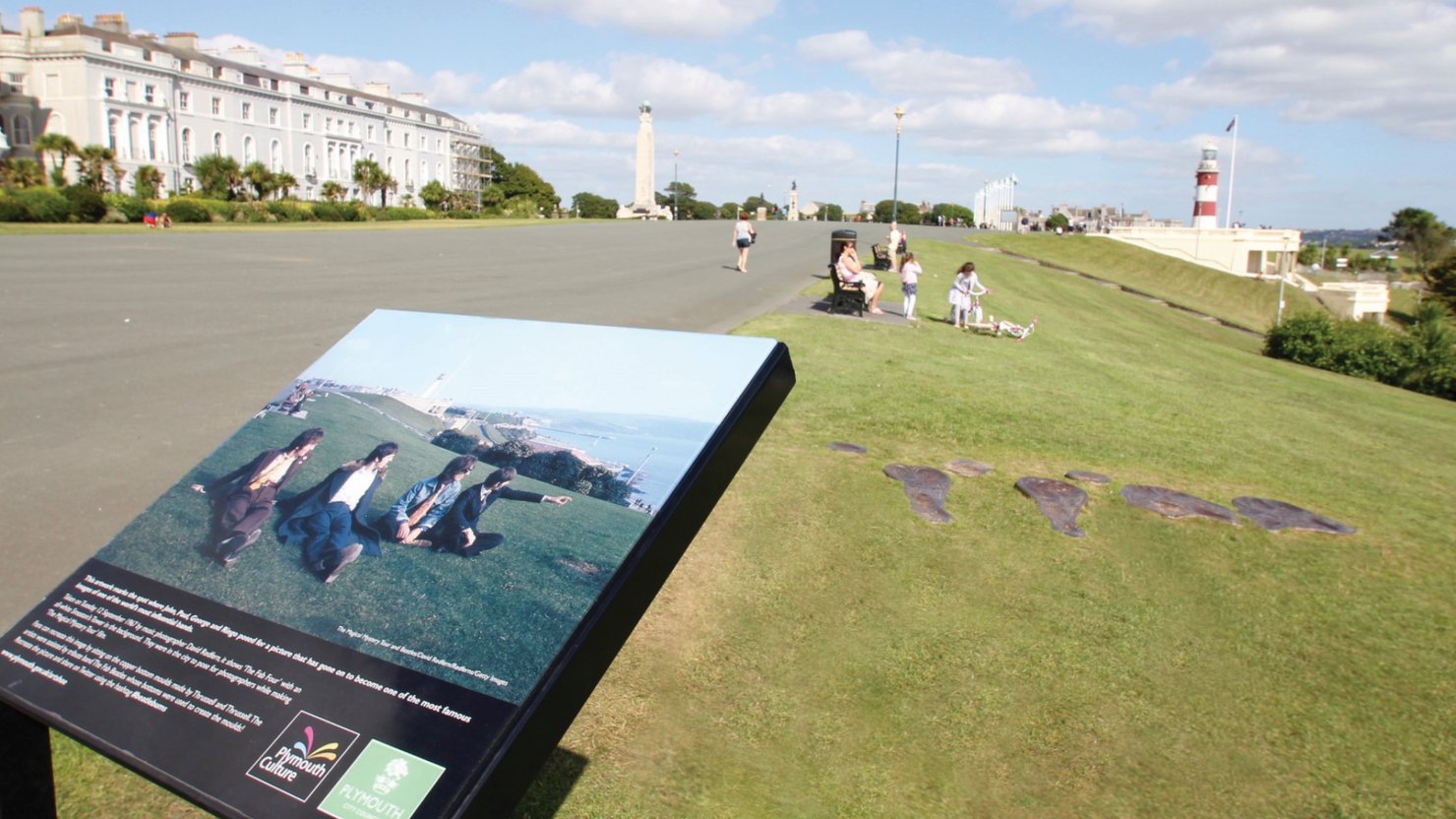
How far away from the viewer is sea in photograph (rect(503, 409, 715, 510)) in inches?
97.3

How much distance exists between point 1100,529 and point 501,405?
512cm

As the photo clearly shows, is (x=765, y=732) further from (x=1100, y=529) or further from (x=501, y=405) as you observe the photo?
(x=1100, y=529)

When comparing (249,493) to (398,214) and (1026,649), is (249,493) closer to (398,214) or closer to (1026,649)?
(1026,649)

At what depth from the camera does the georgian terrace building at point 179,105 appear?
65438 mm

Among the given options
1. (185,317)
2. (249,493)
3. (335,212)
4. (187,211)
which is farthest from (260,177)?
(249,493)

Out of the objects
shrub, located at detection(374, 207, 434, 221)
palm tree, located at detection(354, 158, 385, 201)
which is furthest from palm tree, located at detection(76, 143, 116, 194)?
palm tree, located at detection(354, 158, 385, 201)

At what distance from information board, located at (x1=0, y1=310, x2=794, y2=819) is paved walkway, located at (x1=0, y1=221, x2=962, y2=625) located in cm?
246

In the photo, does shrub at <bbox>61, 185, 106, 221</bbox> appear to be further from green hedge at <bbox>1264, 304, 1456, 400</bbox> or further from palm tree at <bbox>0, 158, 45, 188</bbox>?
green hedge at <bbox>1264, 304, 1456, 400</bbox>

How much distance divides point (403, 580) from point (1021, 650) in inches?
141

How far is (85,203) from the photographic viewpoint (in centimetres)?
3444

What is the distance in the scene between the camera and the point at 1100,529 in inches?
267

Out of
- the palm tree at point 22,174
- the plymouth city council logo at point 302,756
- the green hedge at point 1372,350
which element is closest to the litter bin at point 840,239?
the green hedge at point 1372,350

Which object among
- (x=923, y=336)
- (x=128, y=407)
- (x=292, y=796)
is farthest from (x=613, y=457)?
(x=923, y=336)

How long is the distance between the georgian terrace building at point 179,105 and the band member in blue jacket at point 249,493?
247 feet
